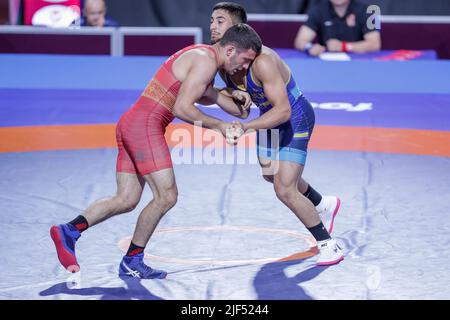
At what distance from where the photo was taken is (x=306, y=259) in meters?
5.32

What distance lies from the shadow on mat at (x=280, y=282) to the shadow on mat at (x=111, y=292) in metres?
0.53

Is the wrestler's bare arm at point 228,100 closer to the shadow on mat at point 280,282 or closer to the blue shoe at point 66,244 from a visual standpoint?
the shadow on mat at point 280,282

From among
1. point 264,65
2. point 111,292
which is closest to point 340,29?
point 264,65

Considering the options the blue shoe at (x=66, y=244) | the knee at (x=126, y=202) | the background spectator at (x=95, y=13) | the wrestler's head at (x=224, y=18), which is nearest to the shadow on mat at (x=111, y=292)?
the blue shoe at (x=66, y=244)

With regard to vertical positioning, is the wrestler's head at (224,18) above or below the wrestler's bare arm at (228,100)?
above

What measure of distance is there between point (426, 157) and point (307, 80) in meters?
2.16

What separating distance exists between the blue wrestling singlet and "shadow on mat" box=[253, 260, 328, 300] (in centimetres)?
58

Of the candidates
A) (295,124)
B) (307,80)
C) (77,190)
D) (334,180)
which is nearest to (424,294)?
(295,124)

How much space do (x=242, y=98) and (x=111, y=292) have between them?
1.27 meters

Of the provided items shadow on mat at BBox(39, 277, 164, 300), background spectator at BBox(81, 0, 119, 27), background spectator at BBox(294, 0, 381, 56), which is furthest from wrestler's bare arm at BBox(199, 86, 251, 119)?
background spectator at BBox(81, 0, 119, 27)

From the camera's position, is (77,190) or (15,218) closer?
(15,218)

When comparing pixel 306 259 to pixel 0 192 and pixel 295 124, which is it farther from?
pixel 0 192

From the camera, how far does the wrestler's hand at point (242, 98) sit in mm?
5188

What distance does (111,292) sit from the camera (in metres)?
4.72
